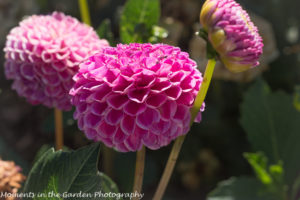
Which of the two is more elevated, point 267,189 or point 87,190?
point 87,190

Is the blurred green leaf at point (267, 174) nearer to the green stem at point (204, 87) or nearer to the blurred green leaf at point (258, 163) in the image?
the blurred green leaf at point (258, 163)

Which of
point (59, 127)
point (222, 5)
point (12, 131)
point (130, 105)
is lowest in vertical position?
point (12, 131)

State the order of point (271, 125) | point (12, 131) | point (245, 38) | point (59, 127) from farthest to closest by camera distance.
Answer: point (12, 131) < point (271, 125) < point (59, 127) < point (245, 38)

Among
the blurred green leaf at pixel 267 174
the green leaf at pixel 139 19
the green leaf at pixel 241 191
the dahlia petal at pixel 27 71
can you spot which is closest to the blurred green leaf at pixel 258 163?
the blurred green leaf at pixel 267 174

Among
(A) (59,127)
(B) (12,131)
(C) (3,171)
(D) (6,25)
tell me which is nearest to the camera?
(C) (3,171)

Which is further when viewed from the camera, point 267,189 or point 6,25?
point 6,25

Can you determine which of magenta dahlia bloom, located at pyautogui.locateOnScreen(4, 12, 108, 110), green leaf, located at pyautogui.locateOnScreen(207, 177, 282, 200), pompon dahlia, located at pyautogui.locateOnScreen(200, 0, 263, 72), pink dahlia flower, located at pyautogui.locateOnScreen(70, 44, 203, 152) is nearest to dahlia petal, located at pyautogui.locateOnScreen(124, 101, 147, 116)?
pink dahlia flower, located at pyautogui.locateOnScreen(70, 44, 203, 152)

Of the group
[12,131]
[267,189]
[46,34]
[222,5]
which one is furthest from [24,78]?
[12,131]

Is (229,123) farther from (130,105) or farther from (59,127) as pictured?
(130,105)
